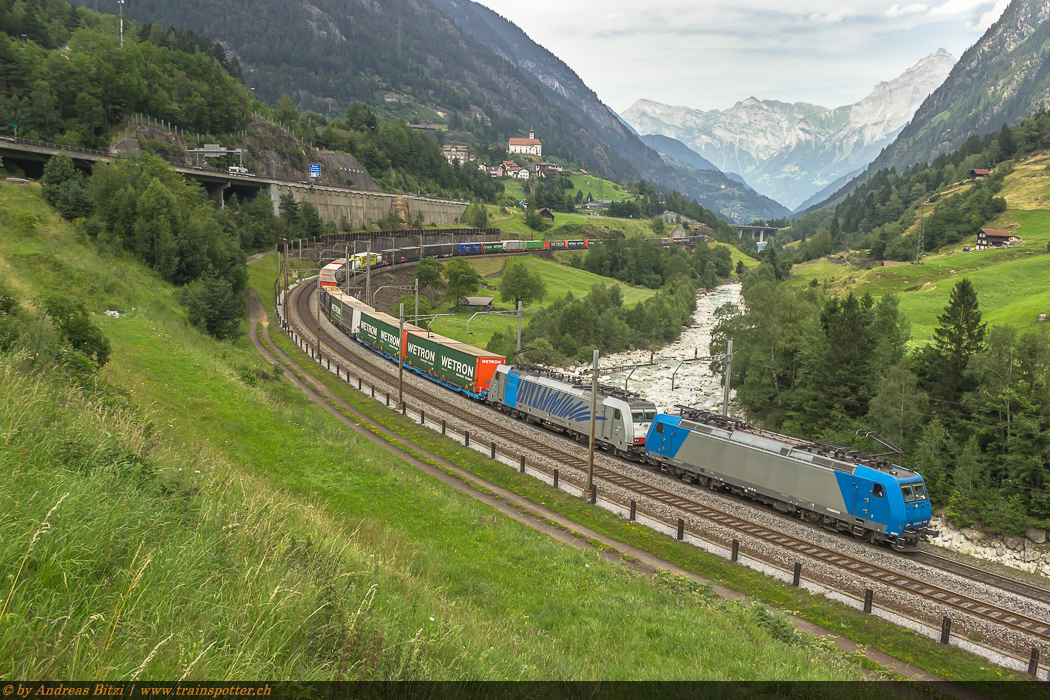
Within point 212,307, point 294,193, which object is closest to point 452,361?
point 212,307

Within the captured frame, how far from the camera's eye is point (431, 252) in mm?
130000

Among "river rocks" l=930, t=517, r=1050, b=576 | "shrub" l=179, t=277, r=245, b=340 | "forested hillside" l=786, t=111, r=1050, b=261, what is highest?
"forested hillside" l=786, t=111, r=1050, b=261

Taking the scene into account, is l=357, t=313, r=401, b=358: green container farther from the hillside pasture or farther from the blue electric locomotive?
the hillside pasture

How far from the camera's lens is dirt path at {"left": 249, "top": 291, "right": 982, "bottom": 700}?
58.7 ft

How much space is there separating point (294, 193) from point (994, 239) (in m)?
136

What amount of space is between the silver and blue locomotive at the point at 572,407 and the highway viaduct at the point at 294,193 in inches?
2008

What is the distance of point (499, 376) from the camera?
46156 millimetres

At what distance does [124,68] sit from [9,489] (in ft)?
388

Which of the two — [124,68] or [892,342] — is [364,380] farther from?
[124,68]

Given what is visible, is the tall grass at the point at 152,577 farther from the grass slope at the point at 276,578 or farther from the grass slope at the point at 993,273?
the grass slope at the point at 993,273

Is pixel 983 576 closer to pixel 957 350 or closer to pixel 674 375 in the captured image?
pixel 957 350

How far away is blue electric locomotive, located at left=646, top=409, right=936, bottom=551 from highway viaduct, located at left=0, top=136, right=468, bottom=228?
6413cm

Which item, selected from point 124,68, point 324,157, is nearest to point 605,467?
point 124,68

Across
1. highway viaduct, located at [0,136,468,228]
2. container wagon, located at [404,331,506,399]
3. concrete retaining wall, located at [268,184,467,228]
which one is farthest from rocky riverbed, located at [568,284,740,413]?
concrete retaining wall, located at [268,184,467,228]
